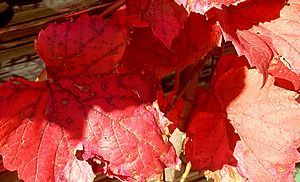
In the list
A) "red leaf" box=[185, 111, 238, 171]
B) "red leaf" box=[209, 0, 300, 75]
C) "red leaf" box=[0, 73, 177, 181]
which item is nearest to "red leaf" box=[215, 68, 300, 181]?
"red leaf" box=[185, 111, 238, 171]

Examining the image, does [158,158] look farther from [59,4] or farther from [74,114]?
[59,4]

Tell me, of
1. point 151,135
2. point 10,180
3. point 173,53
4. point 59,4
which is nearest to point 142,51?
point 173,53

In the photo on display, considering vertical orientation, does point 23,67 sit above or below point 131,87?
below

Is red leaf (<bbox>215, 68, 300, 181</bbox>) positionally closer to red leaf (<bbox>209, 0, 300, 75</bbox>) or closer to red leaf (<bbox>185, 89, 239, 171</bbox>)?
red leaf (<bbox>185, 89, 239, 171</bbox>)

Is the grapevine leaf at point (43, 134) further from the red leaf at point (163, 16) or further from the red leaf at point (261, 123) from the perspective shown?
the red leaf at point (261, 123)

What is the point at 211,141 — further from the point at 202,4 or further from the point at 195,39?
the point at 202,4
